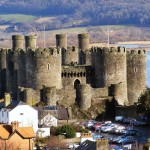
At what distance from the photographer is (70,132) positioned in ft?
149

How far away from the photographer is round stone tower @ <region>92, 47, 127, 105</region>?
2112 inches

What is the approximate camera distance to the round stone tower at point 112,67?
176ft

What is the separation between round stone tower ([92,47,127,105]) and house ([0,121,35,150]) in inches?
500

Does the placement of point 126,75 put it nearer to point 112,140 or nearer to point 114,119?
point 114,119

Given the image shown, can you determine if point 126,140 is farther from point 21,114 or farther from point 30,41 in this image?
point 30,41

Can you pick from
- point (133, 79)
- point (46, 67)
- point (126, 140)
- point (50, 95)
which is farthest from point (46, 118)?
point (133, 79)

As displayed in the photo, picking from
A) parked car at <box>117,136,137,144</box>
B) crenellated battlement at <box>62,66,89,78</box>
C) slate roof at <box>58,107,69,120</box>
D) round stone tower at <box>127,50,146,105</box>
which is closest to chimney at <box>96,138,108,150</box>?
parked car at <box>117,136,137,144</box>

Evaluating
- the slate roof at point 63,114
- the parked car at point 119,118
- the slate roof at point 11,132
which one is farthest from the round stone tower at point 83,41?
the slate roof at point 11,132

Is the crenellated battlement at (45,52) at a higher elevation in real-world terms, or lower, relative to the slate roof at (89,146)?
higher

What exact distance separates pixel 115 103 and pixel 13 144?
13.6 meters

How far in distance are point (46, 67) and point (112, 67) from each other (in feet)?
12.2

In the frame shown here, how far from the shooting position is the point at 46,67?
5256cm

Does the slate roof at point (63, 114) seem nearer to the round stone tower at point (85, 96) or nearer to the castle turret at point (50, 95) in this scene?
the castle turret at point (50, 95)

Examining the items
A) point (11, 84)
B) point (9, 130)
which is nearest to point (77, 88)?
point (11, 84)
